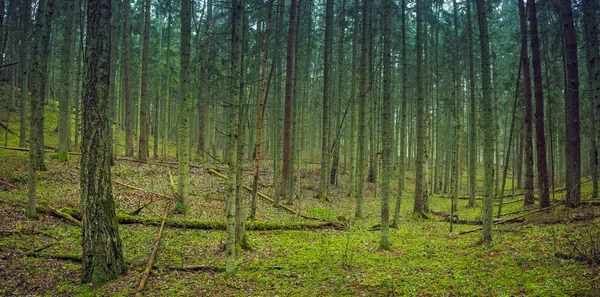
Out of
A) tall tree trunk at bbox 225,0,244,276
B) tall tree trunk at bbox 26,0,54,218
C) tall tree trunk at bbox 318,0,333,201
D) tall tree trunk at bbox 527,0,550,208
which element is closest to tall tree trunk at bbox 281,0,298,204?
tall tree trunk at bbox 318,0,333,201

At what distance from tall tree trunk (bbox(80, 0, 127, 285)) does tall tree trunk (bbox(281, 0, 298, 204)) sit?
28.3 feet

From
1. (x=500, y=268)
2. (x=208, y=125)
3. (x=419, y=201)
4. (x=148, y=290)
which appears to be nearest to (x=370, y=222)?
(x=419, y=201)

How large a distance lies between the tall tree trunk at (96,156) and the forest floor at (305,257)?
430 millimetres

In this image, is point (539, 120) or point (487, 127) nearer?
point (487, 127)

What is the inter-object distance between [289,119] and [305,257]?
778 cm

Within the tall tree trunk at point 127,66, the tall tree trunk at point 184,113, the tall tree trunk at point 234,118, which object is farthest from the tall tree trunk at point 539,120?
the tall tree trunk at point 127,66

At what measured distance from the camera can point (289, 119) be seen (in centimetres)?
1497

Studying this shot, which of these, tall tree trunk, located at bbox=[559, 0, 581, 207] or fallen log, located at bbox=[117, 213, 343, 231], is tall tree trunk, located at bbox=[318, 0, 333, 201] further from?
tall tree trunk, located at bbox=[559, 0, 581, 207]

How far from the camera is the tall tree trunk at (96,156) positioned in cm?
586

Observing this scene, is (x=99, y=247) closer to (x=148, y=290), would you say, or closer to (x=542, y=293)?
(x=148, y=290)

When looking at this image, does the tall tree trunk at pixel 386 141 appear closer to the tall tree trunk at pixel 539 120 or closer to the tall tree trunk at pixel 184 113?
the tall tree trunk at pixel 184 113

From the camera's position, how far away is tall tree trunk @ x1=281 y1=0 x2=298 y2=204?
1409 centimetres

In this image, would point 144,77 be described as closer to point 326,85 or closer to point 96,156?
point 326,85

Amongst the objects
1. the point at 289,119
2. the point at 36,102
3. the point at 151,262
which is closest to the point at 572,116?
the point at 289,119
